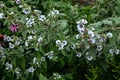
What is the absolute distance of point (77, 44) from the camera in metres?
2.92

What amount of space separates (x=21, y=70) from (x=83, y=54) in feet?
1.81

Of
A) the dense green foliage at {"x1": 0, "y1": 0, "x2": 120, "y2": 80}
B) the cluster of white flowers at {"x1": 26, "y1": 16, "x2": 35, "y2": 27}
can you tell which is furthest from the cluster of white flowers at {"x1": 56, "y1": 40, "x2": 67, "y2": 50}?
the cluster of white flowers at {"x1": 26, "y1": 16, "x2": 35, "y2": 27}

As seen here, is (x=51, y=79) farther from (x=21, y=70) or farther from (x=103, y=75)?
(x=103, y=75)

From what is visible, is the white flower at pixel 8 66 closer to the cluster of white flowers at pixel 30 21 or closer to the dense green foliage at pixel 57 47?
the dense green foliage at pixel 57 47

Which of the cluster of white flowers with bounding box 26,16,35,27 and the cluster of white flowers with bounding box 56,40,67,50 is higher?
the cluster of white flowers with bounding box 26,16,35,27

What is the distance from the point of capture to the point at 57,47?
2908 mm

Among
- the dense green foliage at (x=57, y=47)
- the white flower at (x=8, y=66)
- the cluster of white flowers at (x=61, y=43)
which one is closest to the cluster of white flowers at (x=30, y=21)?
the dense green foliage at (x=57, y=47)

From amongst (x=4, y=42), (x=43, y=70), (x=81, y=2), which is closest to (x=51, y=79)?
(x=43, y=70)

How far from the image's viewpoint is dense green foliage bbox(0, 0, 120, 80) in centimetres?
279

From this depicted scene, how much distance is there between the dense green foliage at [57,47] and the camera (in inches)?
110

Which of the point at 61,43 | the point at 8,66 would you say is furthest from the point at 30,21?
the point at 8,66

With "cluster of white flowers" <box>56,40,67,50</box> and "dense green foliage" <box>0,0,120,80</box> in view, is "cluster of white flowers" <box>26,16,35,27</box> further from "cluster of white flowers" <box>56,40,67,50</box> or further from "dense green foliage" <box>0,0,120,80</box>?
"cluster of white flowers" <box>56,40,67,50</box>

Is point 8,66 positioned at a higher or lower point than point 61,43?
lower

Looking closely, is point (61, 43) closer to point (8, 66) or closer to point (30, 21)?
point (30, 21)
